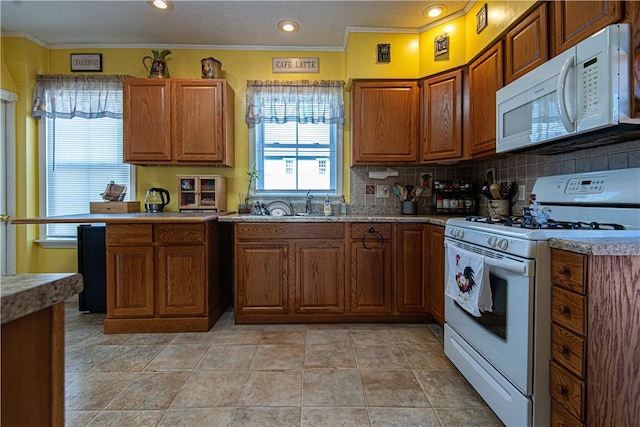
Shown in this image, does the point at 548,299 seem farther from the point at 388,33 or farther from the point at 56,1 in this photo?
the point at 56,1

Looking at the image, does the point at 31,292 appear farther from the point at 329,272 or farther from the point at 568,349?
the point at 329,272

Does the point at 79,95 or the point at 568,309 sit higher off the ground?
the point at 79,95

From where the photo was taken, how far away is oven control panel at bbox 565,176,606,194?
162cm

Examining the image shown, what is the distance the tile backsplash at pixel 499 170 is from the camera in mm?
1666

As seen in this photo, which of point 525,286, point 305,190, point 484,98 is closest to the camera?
point 525,286

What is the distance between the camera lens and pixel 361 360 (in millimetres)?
2086

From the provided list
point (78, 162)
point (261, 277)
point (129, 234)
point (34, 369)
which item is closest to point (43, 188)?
point (78, 162)

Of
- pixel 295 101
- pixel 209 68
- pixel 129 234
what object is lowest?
pixel 129 234

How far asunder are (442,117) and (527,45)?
0.88 meters

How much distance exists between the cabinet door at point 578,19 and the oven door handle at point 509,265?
1.09 metres

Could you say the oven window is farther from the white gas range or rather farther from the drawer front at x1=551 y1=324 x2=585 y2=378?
the drawer front at x1=551 y1=324 x2=585 y2=378

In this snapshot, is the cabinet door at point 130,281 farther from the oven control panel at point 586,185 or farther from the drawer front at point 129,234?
the oven control panel at point 586,185

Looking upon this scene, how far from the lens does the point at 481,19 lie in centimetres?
239

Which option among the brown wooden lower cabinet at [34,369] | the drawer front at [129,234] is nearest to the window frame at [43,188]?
the drawer front at [129,234]
